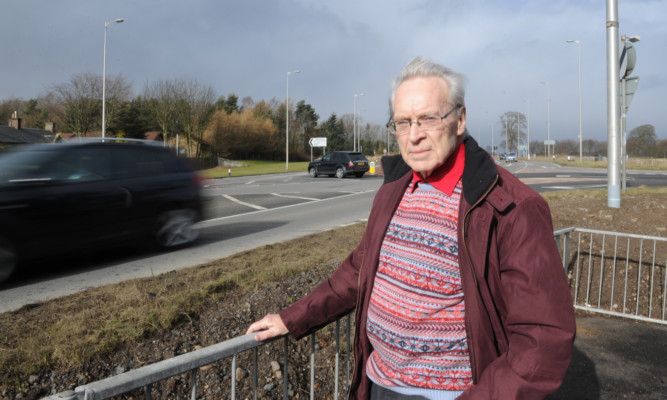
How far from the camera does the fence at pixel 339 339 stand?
1.48 m

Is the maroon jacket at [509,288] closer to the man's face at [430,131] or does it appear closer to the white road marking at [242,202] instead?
the man's face at [430,131]

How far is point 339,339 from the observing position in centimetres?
Answer: 246

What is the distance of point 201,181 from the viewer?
27.9 feet

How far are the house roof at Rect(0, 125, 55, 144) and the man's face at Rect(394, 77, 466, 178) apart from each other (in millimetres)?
53425

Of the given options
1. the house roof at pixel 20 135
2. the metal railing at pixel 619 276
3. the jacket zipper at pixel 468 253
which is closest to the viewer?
the jacket zipper at pixel 468 253

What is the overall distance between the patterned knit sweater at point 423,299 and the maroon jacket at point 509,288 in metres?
0.06

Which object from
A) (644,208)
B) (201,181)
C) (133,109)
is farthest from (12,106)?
(644,208)

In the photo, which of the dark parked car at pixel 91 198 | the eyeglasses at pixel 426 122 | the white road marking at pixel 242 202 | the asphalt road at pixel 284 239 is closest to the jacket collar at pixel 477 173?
the eyeglasses at pixel 426 122

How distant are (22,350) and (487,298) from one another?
303 cm

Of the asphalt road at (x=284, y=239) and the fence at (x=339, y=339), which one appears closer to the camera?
the fence at (x=339, y=339)

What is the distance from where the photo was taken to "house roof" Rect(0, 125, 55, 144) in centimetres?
5062

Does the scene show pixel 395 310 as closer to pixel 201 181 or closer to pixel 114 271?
pixel 114 271

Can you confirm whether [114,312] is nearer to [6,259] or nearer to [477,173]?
[6,259]

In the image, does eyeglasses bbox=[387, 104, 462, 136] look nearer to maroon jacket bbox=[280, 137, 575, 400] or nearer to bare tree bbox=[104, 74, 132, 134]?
maroon jacket bbox=[280, 137, 575, 400]
